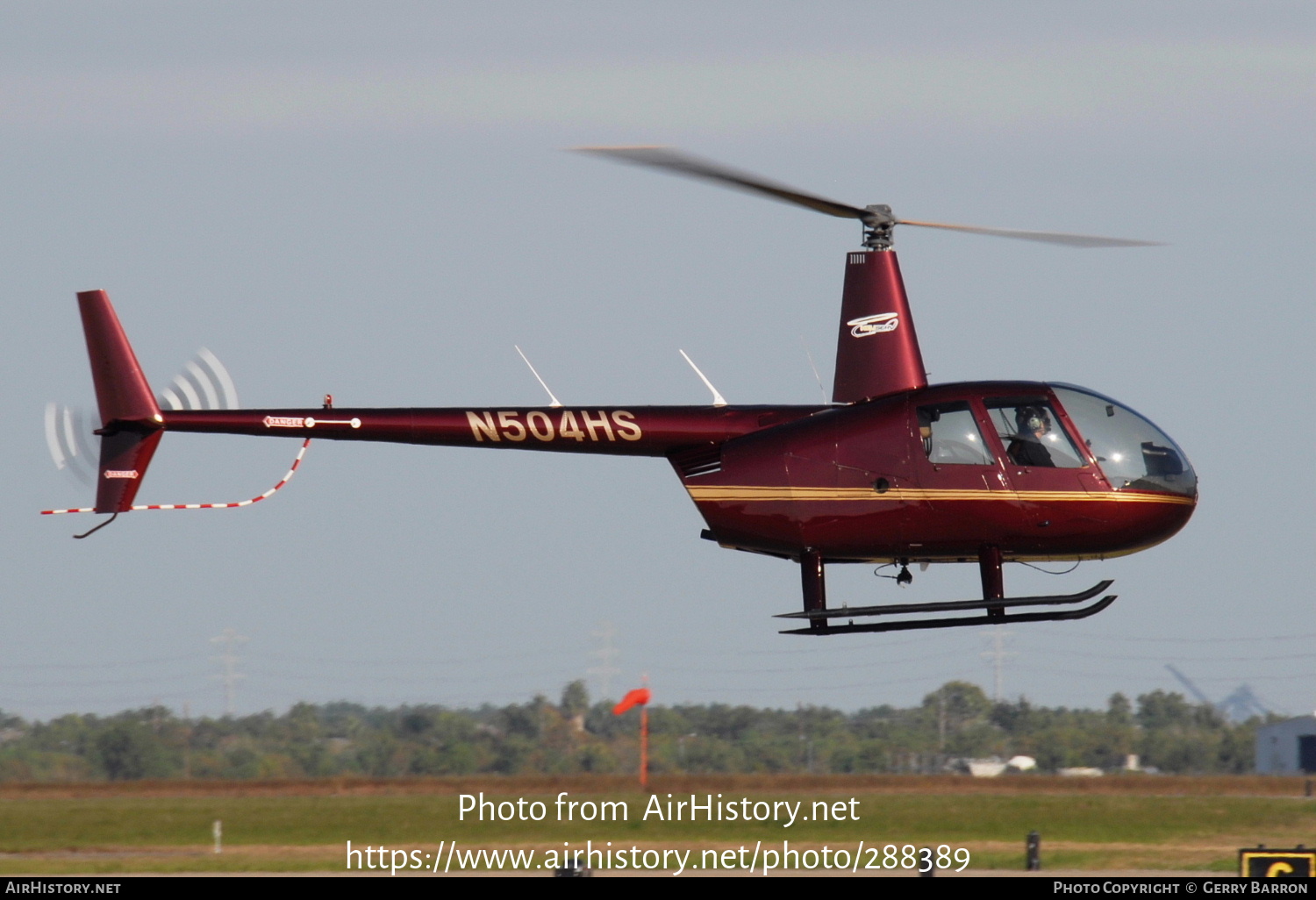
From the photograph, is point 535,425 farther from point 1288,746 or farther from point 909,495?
point 1288,746

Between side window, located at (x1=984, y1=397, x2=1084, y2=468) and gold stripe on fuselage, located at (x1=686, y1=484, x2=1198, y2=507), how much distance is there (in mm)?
303

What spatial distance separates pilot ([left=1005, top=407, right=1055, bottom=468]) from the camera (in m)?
16.0

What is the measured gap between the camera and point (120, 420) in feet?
59.1

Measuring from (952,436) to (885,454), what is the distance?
2.19ft

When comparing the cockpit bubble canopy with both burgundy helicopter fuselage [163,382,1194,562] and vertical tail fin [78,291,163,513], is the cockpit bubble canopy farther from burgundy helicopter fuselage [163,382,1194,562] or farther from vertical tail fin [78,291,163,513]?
vertical tail fin [78,291,163,513]

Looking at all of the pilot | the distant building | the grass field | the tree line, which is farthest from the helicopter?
the distant building

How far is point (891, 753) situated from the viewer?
160 feet

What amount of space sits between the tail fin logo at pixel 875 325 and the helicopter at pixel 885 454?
18mm

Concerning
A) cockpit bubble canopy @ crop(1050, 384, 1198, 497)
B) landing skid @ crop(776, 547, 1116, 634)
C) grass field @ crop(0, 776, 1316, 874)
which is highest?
cockpit bubble canopy @ crop(1050, 384, 1198, 497)

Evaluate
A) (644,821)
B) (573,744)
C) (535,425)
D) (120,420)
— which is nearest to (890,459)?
Answer: (535,425)

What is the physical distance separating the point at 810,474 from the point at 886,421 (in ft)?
2.99

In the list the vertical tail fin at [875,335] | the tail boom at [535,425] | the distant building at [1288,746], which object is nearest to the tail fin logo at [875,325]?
the vertical tail fin at [875,335]

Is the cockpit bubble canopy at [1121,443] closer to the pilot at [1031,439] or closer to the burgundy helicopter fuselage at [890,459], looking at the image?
the burgundy helicopter fuselage at [890,459]
